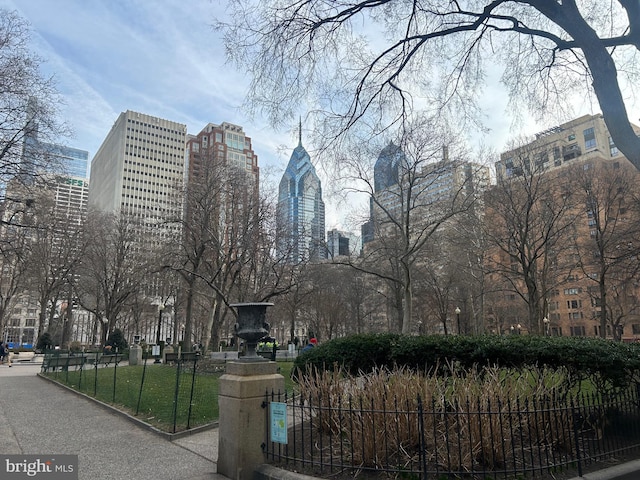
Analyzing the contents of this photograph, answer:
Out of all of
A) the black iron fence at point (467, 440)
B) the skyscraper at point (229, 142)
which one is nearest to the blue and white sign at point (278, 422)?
the black iron fence at point (467, 440)

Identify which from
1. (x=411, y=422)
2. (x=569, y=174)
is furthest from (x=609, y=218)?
(x=411, y=422)

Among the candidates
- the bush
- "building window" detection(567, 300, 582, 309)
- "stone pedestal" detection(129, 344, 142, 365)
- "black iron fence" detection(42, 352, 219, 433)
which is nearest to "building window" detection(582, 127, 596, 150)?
"building window" detection(567, 300, 582, 309)

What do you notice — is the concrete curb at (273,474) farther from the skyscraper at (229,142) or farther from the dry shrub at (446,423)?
the skyscraper at (229,142)

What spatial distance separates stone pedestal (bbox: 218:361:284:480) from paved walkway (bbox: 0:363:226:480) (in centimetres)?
38

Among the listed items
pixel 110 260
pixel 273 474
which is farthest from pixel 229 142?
pixel 273 474

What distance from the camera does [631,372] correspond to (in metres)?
6.70

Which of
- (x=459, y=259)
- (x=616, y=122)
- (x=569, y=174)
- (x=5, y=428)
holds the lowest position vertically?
(x=5, y=428)

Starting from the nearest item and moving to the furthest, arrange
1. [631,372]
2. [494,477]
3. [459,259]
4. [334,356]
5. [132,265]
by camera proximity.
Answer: [494,477], [631,372], [334,356], [459,259], [132,265]

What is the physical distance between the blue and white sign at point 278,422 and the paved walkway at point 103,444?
0.93m

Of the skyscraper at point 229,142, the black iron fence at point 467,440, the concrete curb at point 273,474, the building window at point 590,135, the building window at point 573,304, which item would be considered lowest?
the concrete curb at point 273,474

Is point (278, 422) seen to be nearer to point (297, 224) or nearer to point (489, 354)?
point (489, 354)

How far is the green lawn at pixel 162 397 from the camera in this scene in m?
8.97

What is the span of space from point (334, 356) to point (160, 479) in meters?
5.46

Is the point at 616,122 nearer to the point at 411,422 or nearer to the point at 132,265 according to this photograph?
the point at 411,422
